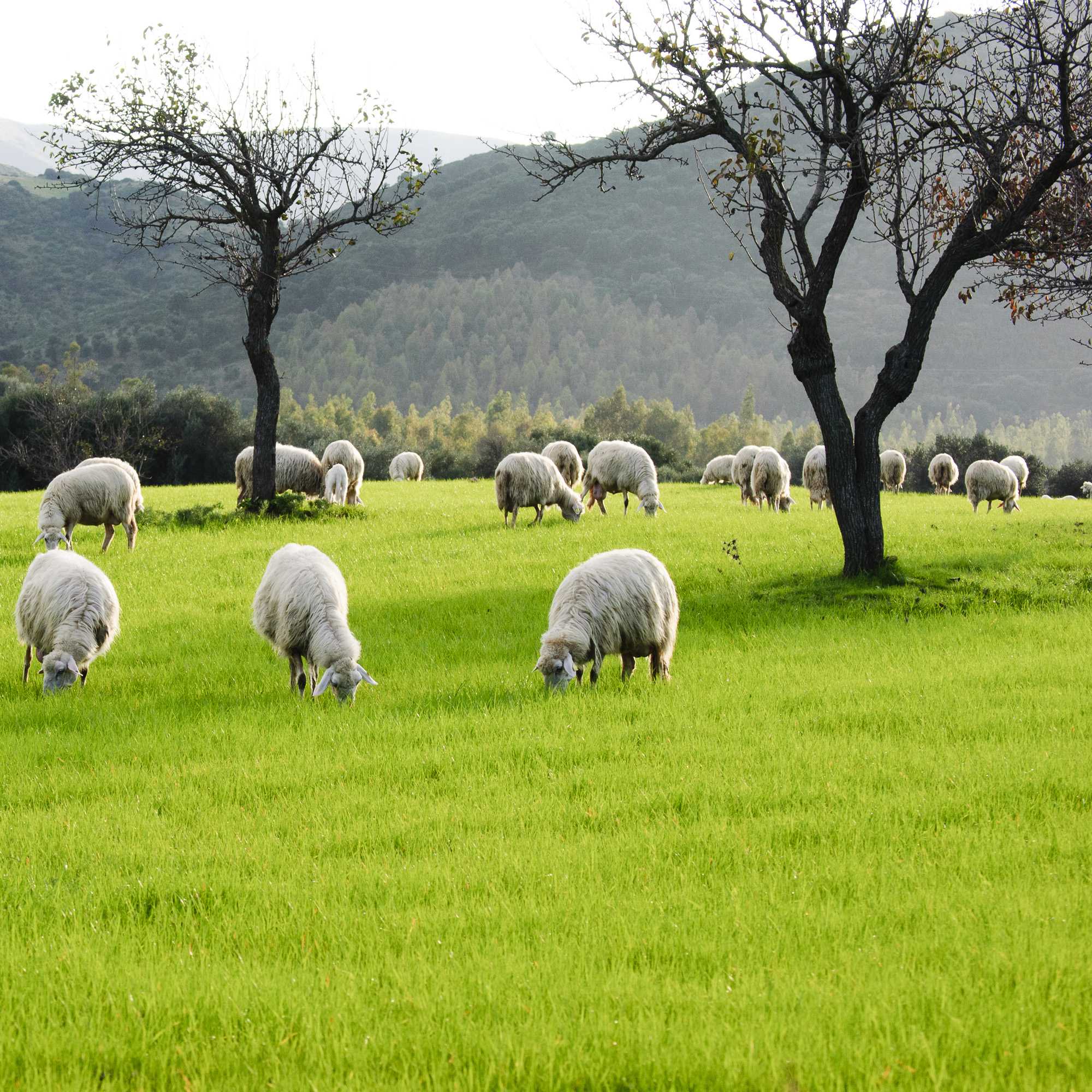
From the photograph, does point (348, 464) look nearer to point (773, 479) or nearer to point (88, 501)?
point (88, 501)

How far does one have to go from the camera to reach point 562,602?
9.65m

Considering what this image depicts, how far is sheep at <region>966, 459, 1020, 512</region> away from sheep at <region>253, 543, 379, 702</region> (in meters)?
24.4

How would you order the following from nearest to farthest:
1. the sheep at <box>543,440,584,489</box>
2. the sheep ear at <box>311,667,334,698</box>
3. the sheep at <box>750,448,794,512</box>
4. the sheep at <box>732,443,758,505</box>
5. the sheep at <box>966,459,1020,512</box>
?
the sheep ear at <box>311,667,334,698</box>, the sheep at <box>543,440,584,489</box>, the sheep at <box>750,448,794,512</box>, the sheep at <box>966,459,1020,512</box>, the sheep at <box>732,443,758,505</box>

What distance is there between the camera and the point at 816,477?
2973cm

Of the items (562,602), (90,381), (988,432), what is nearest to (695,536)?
(562,602)

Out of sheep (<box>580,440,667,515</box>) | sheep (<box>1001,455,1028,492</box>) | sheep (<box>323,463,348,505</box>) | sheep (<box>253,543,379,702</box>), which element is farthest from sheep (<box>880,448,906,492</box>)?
sheep (<box>253,543,379,702</box>)

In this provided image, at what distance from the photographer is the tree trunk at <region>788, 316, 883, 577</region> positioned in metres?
14.6

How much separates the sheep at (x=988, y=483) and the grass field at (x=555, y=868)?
18.6 m

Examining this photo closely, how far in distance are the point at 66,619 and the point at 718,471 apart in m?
38.5

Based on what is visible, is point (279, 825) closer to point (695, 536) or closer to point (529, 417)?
point (695, 536)

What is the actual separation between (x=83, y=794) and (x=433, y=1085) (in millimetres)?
4623

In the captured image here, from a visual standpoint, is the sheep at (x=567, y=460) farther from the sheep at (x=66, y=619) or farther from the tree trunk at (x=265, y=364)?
the sheep at (x=66, y=619)

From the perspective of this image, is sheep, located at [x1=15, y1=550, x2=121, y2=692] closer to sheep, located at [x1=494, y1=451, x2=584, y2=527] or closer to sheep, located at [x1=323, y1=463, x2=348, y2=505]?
sheep, located at [x1=494, y1=451, x2=584, y2=527]

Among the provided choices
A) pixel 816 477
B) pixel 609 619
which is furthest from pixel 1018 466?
pixel 609 619
